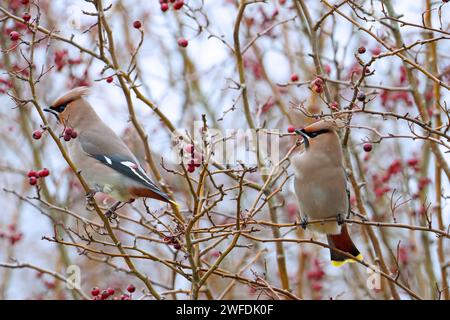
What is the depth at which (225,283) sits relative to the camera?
245 inches

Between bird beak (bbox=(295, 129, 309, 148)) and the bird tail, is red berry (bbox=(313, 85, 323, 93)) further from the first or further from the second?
the bird tail

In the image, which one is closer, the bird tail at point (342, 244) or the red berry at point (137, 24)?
the red berry at point (137, 24)

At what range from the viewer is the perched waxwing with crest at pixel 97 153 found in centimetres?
427

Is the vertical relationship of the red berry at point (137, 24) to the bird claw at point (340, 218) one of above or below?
above

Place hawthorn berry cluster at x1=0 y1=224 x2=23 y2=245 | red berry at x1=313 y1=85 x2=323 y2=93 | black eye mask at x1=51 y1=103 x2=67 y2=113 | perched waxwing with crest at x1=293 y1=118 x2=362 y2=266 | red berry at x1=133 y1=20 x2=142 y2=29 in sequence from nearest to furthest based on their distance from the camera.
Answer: red berry at x1=313 y1=85 x2=323 y2=93 < red berry at x1=133 y1=20 x2=142 y2=29 < perched waxwing with crest at x1=293 y1=118 x2=362 y2=266 < black eye mask at x1=51 y1=103 x2=67 y2=113 < hawthorn berry cluster at x1=0 y1=224 x2=23 y2=245

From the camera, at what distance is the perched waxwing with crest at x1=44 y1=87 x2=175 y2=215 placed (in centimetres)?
427

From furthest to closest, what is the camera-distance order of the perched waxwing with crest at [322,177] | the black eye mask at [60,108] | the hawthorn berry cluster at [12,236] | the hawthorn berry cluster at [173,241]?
1. the hawthorn berry cluster at [12,236]
2. the black eye mask at [60,108]
3. the perched waxwing with crest at [322,177]
4. the hawthorn berry cluster at [173,241]

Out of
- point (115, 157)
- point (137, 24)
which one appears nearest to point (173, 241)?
point (137, 24)

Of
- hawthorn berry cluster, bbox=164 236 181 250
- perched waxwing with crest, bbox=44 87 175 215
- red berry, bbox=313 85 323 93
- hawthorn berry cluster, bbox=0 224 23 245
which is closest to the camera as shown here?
hawthorn berry cluster, bbox=164 236 181 250

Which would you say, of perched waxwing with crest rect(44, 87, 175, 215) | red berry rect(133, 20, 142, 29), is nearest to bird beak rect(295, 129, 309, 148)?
perched waxwing with crest rect(44, 87, 175, 215)

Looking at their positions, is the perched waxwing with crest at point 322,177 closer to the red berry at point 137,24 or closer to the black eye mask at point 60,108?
the red berry at point 137,24

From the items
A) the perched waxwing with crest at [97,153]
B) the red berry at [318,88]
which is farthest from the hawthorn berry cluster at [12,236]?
the red berry at [318,88]

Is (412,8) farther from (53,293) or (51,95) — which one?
(53,293)
